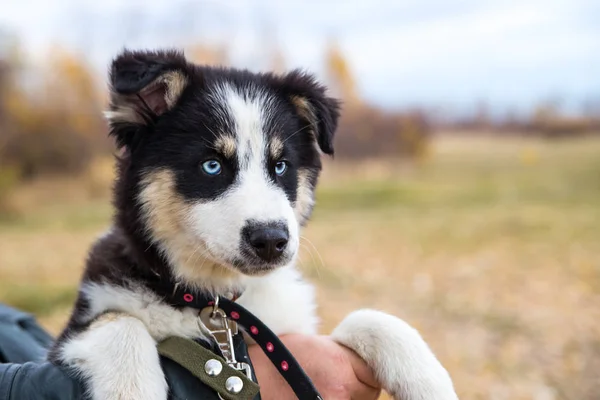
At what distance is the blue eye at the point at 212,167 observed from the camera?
2.71m

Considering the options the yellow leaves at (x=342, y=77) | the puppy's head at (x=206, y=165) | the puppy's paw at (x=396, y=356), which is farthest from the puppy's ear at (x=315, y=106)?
the yellow leaves at (x=342, y=77)

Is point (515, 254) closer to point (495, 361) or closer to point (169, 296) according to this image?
point (495, 361)

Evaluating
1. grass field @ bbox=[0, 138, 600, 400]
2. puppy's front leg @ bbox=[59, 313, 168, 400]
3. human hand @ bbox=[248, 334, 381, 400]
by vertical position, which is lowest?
grass field @ bbox=[0, 138, 600, 400]

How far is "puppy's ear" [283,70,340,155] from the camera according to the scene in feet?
10.1

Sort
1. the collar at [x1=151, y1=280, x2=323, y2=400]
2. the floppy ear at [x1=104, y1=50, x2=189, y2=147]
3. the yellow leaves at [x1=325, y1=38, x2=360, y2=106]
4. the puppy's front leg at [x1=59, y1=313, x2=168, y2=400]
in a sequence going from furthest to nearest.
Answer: the yellow leaves at [x1=325, y1=38, x2=360, y2=106], the floppy ear at [x1=104, y1=50, x2=189, y2=147], the collar at [x1=151, y1=280, x2=323, y2=400], the puppy's front leg at [x1=59, y1=313, x2=168, y2=400]

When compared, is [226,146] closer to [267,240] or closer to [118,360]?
[267,240]

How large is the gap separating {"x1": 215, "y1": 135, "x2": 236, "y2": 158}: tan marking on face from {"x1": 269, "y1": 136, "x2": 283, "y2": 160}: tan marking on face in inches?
6.7

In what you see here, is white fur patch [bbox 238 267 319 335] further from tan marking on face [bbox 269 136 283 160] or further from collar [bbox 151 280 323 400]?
tan marking on face [bbox 269 136 283 160]

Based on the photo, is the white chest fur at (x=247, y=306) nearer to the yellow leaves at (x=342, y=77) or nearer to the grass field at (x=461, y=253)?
the grass field at (x=461, y=253)

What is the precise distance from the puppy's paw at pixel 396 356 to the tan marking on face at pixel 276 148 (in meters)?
0.76

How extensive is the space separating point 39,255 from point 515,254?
719cm

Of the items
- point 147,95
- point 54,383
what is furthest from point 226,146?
point 54,383

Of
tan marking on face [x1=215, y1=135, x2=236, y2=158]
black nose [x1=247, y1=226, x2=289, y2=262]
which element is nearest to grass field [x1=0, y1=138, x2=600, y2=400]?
black nose [x1=247, y1=226, x2=289, y2=262]

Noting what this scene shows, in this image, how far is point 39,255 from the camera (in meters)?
10.3
